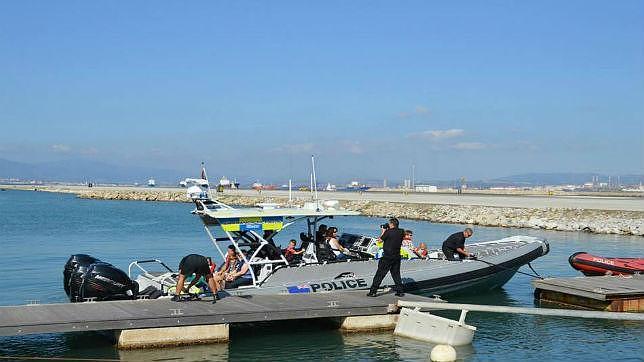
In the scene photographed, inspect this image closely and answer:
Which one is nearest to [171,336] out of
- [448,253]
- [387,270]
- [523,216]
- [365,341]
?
[365,341]

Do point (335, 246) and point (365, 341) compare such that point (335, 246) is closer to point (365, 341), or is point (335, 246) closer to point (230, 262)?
point (230, 262)

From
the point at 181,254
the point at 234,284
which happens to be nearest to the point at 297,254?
the point at 234,284

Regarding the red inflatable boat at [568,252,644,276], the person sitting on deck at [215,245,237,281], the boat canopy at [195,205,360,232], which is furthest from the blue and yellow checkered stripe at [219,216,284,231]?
the red inflatable boat at [568,252,644,276]

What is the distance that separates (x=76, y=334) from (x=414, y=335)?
5797 millimetres

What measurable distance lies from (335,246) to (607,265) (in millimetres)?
7487

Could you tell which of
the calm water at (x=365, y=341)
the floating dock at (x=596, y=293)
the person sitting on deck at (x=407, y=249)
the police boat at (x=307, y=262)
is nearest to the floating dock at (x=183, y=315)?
the calm water at (x=365, y=341)

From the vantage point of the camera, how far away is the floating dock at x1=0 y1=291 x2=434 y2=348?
11.6m

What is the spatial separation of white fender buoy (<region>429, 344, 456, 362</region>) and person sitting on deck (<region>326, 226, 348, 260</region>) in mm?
4381

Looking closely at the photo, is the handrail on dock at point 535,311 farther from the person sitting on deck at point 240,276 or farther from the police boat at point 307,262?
the person sitting on deck at point 240,276

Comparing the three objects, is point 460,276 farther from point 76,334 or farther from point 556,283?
point 76,334

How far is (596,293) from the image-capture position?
1596 centimetres

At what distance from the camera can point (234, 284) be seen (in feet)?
49.4

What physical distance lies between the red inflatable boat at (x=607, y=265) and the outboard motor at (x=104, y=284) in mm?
11353

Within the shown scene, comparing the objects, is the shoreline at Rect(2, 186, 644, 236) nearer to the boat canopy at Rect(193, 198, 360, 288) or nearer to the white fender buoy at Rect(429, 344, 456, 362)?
the boat canopy at Rect(193, 198, 360, 288)
